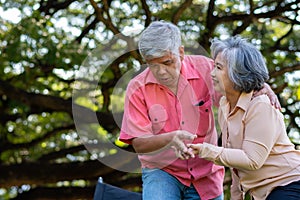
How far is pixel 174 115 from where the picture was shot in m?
3.74

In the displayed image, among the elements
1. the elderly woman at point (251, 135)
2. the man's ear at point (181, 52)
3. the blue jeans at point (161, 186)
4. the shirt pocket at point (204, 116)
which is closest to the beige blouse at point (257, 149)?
the elderly woman at point (251, 135)

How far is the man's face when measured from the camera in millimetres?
3660

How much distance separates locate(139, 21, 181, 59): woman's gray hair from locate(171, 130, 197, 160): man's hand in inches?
17.6

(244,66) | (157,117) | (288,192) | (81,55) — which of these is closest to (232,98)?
(244,66)

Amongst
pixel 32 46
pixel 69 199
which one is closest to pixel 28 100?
pixel 32 46

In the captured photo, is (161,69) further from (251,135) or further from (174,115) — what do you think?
(251,135)

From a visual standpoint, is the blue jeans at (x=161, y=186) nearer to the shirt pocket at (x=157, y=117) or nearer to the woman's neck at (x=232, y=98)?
the shirt pocket at (x=157, y=117)

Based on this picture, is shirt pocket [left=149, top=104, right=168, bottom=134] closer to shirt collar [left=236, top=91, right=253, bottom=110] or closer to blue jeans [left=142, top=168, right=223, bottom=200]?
blue jeans [left=142, top=168, right=223, bottom=200]

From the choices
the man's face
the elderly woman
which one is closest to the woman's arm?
the elderly woman

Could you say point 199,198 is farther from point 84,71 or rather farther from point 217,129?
point 84,71

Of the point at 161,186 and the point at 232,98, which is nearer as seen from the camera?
the point at 232,98

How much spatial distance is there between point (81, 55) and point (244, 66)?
4.36 meters

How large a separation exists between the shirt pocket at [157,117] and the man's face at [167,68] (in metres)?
0.14

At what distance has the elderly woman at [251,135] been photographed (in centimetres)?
339
